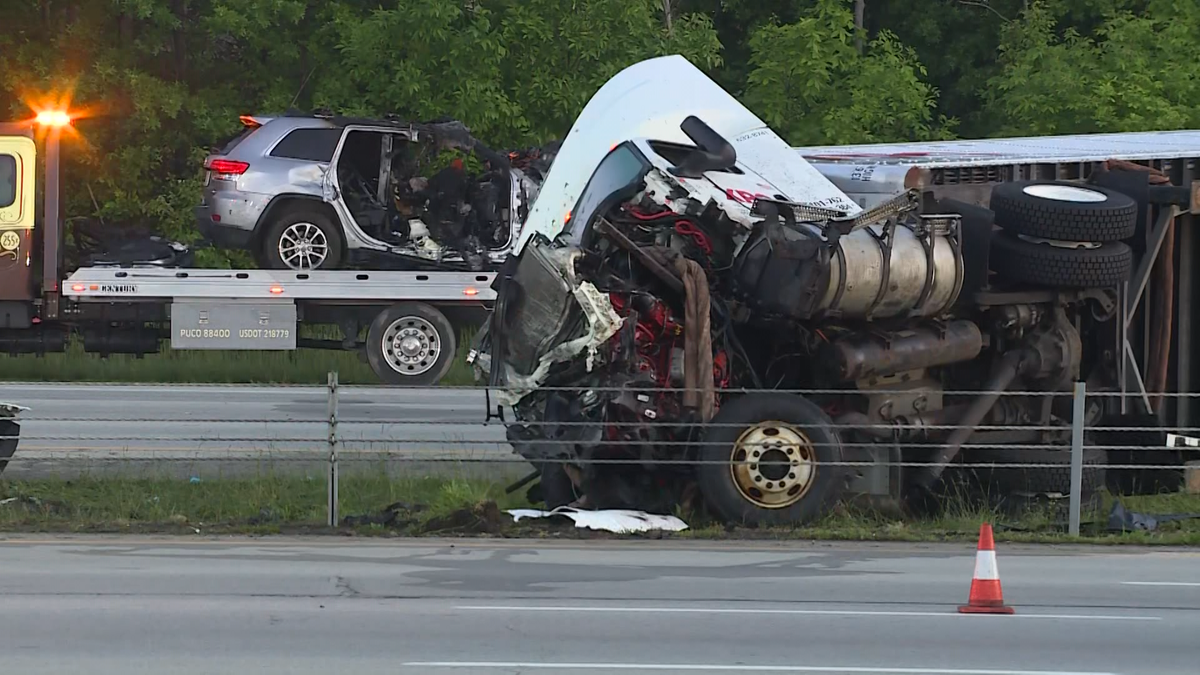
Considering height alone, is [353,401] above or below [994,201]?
below

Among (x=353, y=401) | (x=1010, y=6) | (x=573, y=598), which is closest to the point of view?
(x=573, y=598)

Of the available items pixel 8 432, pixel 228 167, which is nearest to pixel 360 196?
pixel 228 167

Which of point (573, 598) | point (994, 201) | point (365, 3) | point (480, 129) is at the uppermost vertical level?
point (365, 3)

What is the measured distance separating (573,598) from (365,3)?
21141mm

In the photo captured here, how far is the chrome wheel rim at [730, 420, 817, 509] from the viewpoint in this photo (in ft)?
39.5

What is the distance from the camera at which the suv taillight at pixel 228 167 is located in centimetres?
2097

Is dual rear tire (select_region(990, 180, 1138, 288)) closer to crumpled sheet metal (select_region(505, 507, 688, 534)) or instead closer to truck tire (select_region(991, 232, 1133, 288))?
truck tire (select_region(991, 232, 1133, 288))

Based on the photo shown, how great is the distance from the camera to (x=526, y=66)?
27.0 metres

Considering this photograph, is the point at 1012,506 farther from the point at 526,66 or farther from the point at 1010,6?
the point at 1010,6

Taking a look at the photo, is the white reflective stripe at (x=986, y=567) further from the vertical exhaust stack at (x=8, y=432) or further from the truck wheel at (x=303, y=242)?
the truck wheel at (x=303, y=242)

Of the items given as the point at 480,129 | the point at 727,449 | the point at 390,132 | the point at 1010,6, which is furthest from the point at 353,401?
the point at 1010,6

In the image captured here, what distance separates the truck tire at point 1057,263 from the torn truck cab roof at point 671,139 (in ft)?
3.61

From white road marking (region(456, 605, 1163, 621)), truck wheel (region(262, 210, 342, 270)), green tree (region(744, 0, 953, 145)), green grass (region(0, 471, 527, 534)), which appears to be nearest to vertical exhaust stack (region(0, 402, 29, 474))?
green grass (region(0, 471, 527, 534))

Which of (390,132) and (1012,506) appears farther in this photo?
(390,132)
